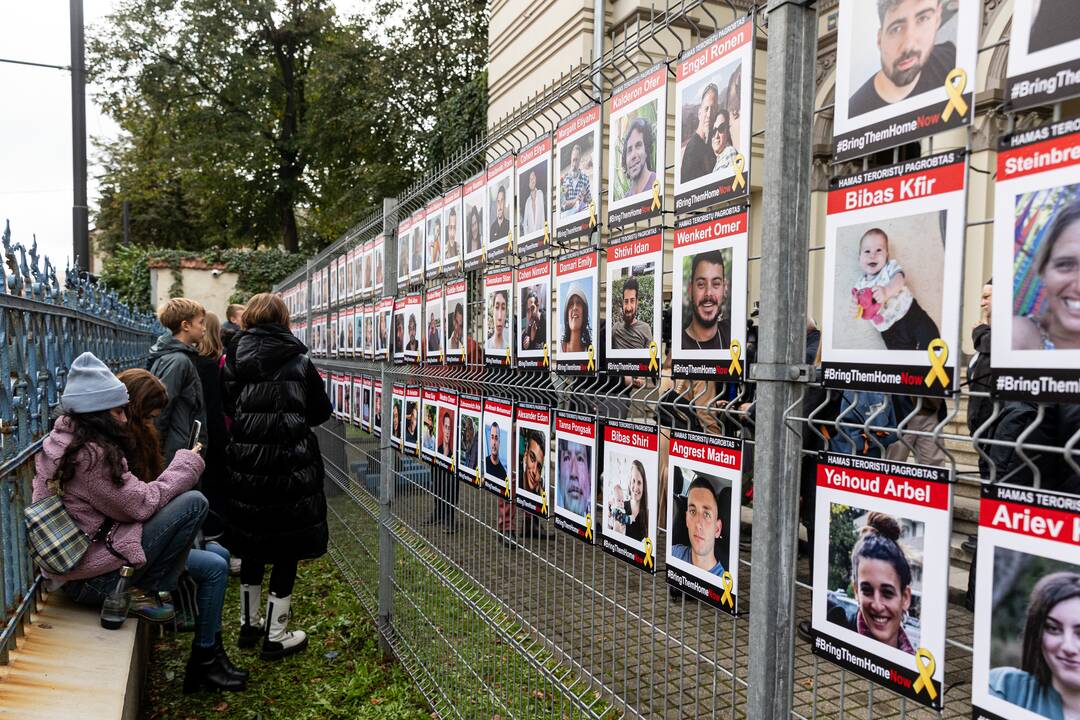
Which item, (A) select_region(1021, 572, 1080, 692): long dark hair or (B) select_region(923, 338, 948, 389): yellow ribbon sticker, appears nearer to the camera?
(A) select_region(1021, 572, 1080, 692): long dark hair

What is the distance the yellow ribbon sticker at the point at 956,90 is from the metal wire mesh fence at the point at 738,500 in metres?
0.04

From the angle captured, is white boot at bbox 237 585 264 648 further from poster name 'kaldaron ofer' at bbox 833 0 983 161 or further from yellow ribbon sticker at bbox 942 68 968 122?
yellow ribbon sticker at bbox 942 68 968 122

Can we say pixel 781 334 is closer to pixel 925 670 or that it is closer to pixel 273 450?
pixel 925 670

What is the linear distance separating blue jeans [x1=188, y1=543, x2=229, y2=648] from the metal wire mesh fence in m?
1.21

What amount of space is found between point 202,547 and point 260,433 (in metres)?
0.82

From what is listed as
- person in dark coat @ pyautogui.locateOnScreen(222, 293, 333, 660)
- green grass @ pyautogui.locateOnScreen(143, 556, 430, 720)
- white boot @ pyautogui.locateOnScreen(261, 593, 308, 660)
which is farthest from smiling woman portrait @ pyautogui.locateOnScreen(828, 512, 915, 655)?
white boot @ pyautogui.locateOnScreen(261, 593, 308, 660)

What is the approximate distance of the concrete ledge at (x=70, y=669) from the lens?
2756mm

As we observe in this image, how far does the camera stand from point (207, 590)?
13.8ft

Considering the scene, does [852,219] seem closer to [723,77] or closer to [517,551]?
[723,77]

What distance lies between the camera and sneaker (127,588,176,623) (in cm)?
365

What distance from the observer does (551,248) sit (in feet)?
9.18

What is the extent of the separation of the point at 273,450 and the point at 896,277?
3.91 meters

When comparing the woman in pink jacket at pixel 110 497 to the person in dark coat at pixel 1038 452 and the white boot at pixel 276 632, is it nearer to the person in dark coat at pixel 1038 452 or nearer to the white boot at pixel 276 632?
the white boot at pixel 276 632

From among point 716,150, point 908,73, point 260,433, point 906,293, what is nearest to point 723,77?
point 716,150
